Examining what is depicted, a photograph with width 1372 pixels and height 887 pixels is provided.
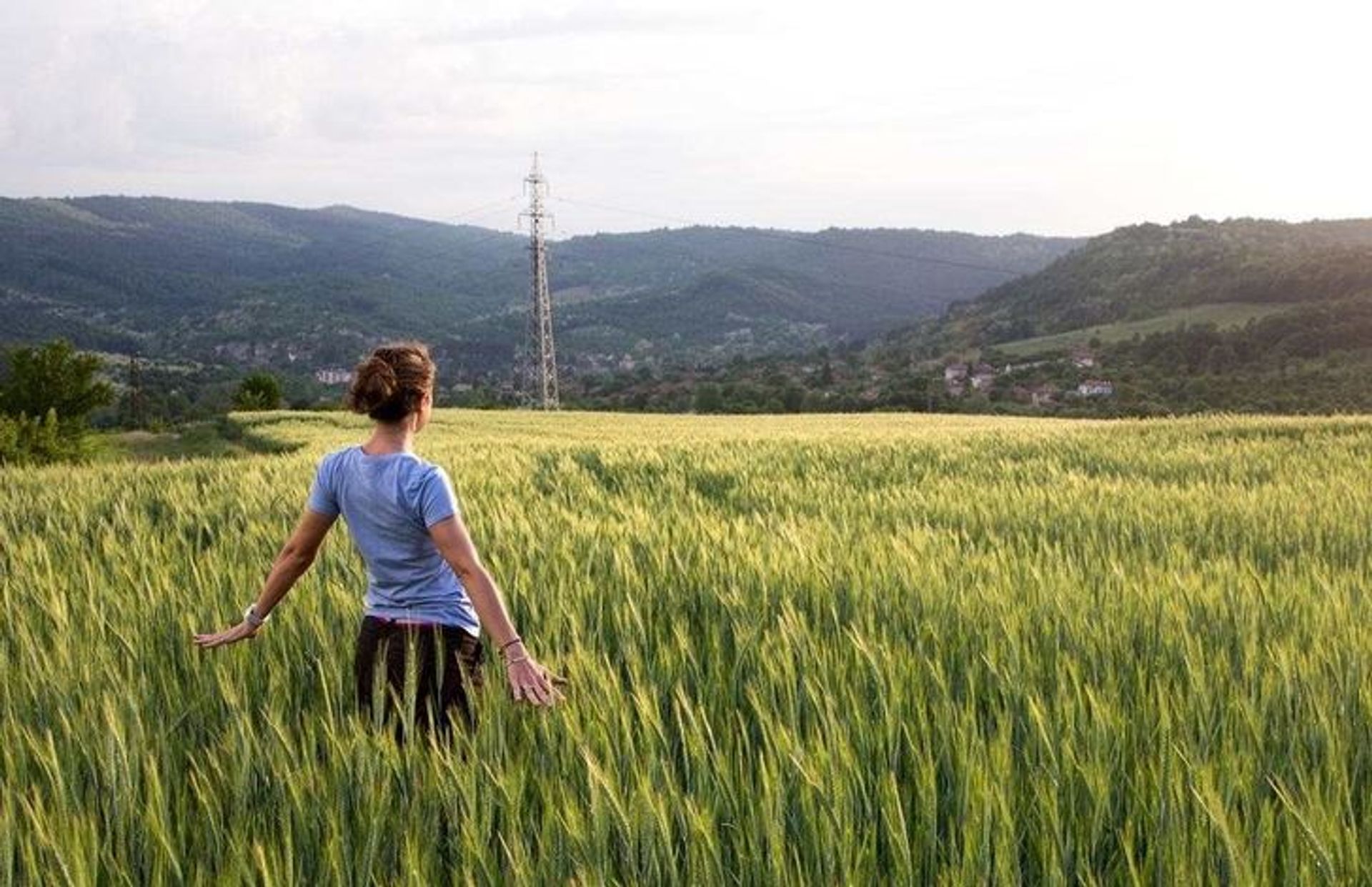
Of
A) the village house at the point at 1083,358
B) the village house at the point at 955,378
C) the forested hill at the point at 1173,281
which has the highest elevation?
the forested hill at the point at 1173,281

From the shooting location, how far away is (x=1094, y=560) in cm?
514

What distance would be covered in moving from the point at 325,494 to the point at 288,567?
10.0 inches

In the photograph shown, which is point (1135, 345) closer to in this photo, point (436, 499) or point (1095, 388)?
point (1095, 388)

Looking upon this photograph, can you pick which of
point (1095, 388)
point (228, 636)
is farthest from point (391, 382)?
point (1095, 388)

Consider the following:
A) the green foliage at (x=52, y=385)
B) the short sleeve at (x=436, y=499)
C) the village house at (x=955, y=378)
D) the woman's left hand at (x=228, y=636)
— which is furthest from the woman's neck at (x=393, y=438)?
the village house at (x=955, y=378)

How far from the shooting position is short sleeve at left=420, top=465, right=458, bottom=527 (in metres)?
2.85

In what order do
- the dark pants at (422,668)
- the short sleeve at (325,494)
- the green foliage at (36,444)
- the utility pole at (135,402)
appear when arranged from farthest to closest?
the utility pole at (135,402)
the green foliage at (36,444)
the short sleeve at (325,494)
the dark pants at (422,668)

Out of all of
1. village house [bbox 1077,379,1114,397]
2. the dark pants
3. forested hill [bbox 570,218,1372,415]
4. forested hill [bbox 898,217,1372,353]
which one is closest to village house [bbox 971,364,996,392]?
forested hill [bbox 570,218,1372,415]

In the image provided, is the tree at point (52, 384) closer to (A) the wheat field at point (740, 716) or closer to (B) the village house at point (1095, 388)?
(A) the wheat field at point (740, 716)

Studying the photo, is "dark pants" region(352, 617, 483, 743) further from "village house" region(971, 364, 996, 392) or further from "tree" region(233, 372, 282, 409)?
"village house" region(971, 364, 996, 392)

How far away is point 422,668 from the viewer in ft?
9.98

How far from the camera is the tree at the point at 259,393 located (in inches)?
2499

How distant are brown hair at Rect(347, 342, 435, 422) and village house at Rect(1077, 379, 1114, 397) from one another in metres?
97.1

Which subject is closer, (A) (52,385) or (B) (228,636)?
(B) (228,636)
